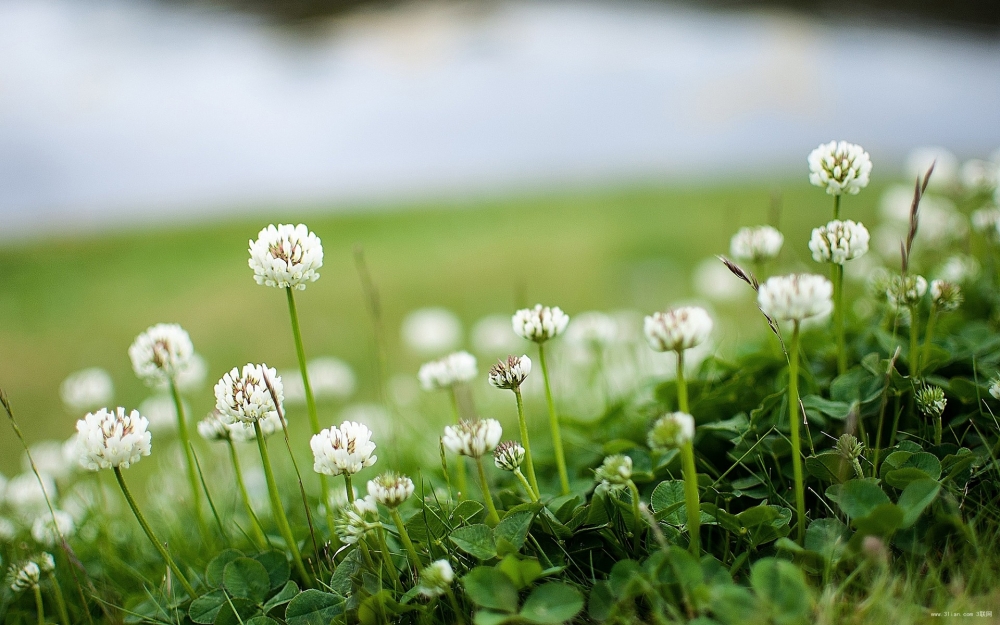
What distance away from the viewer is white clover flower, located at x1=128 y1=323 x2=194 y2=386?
143 centimetres

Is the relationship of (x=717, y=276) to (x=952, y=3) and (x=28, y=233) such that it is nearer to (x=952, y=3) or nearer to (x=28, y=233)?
(x=28, y=233)

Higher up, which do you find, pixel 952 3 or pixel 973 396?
pixel 952 3

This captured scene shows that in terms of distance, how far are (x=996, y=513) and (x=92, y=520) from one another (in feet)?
6.82

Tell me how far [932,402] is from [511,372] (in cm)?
76

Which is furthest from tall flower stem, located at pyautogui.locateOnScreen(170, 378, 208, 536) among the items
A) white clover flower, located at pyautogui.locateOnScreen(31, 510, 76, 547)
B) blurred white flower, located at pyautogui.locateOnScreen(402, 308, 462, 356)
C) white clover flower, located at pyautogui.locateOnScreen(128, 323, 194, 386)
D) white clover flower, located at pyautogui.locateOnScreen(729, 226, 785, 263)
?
blurred white flower, located at pyautogui.locateOnScreen(402, 308, 462, 356)

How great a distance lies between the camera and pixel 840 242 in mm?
1312

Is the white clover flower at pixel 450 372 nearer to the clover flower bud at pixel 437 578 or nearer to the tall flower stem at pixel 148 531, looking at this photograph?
the clover flower bud at pixel 437 578

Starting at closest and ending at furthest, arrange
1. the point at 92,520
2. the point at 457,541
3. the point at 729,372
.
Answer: the point at 457,541
the point at 729,372
the point at 92,520

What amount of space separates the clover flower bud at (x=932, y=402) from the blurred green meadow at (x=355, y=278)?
1548 mm

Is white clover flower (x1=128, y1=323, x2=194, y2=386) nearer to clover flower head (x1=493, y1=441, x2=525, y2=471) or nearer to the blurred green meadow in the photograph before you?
clover flower head (x1=493, y1=441, x2=525, y2=471)

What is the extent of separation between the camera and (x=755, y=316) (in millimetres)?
4199

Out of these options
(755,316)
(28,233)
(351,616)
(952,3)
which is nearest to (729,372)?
(351,616)

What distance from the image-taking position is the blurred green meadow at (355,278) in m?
4.50

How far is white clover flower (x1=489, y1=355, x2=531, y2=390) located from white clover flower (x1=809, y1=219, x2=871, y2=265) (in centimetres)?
54
